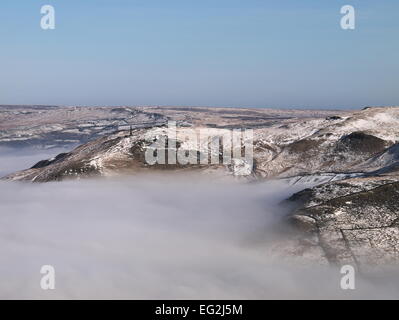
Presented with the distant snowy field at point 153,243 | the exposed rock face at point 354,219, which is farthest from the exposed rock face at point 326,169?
the distant snowy field at point 153,243

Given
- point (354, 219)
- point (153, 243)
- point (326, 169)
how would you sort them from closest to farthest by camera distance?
point (354, 219) < point (153, 243) < point (326, 169)

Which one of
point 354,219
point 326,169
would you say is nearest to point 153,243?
point 354,219

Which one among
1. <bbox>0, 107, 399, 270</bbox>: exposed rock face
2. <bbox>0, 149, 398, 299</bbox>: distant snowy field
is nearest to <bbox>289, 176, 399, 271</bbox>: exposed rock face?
<bbox>0, 107, 399, 270</bbox>: exposed rock face

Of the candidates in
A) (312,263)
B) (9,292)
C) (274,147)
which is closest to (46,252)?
(9,292)

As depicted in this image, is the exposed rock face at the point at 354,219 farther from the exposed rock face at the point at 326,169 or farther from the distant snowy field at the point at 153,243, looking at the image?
the distant snowy field at the point at 153,243

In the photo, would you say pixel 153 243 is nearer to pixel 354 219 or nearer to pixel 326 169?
pixel 354 219

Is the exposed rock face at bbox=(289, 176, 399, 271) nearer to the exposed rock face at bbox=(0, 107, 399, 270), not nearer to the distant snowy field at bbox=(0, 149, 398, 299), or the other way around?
the exposed rock face at bbox=(0, 107, 399, 270)

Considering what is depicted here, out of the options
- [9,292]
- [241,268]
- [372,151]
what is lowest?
[9,292]

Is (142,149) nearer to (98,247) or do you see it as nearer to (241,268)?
(98,247)
